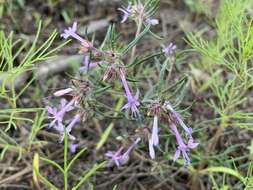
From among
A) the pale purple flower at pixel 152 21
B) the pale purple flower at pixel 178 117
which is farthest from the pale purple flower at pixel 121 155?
the pale purple flower at pixel 152 21

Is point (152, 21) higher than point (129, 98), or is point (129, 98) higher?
point (152, 21)

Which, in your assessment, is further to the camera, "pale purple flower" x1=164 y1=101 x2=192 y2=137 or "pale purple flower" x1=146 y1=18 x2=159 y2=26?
"pale purple flower" x1=146 y1=18 x2=159 y2=26

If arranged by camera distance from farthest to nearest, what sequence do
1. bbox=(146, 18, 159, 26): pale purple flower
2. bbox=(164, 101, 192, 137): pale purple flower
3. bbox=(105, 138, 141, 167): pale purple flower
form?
bbox=(105, 138, 141, 167): pale purple flower → bbox=(146, 18, 159, 26): pale purple flower → bbox=(164, 101, 192, 137): pale purple flower

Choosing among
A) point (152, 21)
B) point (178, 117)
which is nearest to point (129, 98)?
point (178, 117)

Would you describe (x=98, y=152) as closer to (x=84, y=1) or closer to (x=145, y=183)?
(x=145, y=183)

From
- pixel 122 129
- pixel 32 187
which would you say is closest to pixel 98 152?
pixel 122 129

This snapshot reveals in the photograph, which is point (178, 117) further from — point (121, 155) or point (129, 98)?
point (121, 155)

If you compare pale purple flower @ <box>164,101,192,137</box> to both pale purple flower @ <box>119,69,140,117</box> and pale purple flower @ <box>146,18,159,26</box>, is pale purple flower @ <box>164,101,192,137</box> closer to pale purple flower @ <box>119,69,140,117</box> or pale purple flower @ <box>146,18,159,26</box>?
pale purple flower @ <box>119,69,140,117</box>

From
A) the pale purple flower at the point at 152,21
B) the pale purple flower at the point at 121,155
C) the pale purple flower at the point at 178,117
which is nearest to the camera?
the pale purple flower at the point at 178,117

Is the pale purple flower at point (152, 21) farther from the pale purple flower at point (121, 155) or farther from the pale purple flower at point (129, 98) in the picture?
the pale purple flower at point (121, 155)

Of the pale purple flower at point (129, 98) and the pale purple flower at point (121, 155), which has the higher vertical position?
the pale purple flower at point (129, 98)

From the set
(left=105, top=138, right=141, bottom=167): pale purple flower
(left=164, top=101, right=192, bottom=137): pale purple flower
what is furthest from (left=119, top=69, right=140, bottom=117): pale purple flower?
(left=105, top=138, right=141, bottom=167): pale purple flower
